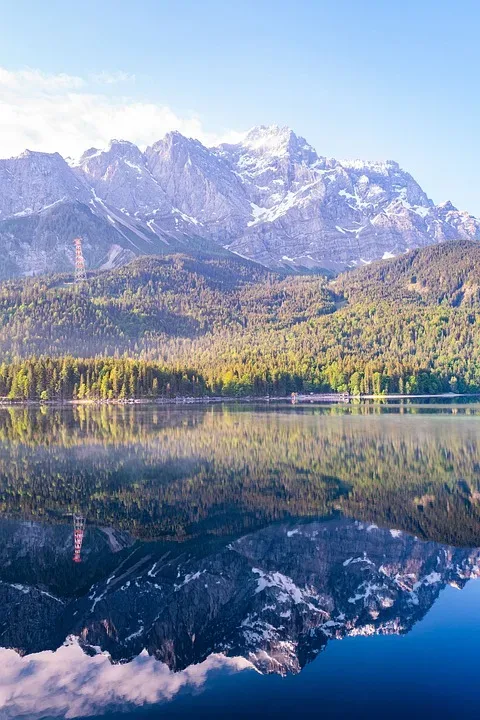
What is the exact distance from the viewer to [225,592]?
78.3 ft

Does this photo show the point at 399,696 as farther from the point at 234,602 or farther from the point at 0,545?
the point at 0,545

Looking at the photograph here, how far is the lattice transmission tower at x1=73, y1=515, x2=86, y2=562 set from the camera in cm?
2845

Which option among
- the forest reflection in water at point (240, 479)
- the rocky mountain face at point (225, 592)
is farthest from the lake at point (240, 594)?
the forest reflection in water at point (240, 479)

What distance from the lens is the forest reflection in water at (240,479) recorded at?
34.7m

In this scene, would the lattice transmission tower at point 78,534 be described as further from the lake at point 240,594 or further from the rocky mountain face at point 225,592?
the rocky mountain face at point 225,592

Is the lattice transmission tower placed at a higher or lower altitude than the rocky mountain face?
higher

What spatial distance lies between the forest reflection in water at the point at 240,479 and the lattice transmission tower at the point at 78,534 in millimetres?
755

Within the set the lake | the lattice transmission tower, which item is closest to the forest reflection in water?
the lake

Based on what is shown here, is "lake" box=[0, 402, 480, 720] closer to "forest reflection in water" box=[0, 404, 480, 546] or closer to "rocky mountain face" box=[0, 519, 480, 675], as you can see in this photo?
"rocky mountain face" box=[0, 519, 480, 675]

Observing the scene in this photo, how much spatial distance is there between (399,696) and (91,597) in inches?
459

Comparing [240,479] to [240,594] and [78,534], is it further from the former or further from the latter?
[240,594]

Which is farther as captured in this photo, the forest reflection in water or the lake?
the forest reflection in water

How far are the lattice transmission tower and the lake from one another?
0.33ft

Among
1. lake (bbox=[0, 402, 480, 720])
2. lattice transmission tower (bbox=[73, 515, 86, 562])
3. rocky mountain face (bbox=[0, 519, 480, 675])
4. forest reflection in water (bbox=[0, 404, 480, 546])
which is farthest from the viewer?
forest reflection in water (bbox=[0, 404, 480, 546])
